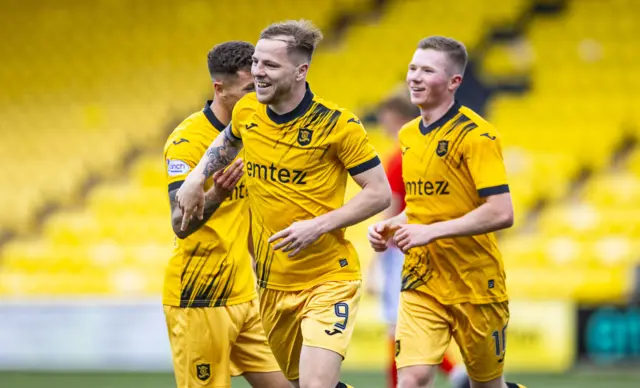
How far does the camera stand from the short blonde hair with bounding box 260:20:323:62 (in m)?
5.43

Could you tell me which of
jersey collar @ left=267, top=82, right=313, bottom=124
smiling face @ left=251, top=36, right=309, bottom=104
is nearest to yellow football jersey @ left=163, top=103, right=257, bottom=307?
jersey collar @ left=267, top=82, right=313, bottom=124

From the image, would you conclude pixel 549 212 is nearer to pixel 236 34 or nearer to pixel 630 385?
pixel 630 385

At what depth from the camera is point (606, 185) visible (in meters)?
14.8

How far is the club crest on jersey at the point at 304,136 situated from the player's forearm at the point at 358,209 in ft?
1.22

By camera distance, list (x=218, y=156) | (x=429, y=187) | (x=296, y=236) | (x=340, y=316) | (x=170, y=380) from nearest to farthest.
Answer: (x=296, y=236) → (x=340, y=316) → (x=218, y=156) → (x=429, y=187) → (x=170, y=380)

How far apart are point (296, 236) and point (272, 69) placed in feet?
2.79

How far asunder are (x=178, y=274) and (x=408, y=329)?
4.14 ft

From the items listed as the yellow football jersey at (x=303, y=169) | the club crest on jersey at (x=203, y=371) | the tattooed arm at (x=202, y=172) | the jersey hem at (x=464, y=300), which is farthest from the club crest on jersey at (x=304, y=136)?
the club crest on jersey at (x=203, y=371)

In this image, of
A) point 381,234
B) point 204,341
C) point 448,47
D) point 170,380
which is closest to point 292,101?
point 381,234

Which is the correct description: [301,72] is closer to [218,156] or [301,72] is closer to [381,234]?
[218,156]

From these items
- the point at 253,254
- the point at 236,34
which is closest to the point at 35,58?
the point at 236,34

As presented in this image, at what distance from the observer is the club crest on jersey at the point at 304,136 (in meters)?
5.45

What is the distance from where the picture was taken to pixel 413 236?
5559 mm

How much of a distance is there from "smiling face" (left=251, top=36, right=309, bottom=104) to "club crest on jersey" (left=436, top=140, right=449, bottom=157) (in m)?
0.96
